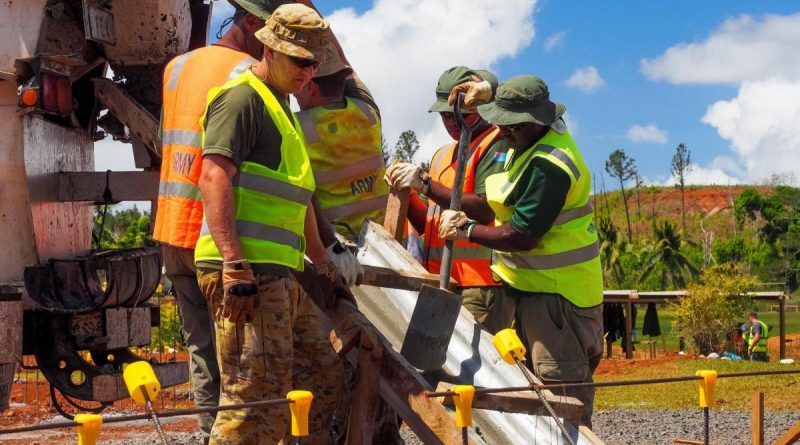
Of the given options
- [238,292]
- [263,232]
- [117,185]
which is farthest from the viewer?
[117,185]

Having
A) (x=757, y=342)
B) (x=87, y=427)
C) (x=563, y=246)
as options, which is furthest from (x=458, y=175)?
(x=757, y=342)

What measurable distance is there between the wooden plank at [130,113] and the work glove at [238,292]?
2584mm

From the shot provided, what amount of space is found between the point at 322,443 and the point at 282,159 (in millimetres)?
1176

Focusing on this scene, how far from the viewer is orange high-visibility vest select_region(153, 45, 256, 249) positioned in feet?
13.5

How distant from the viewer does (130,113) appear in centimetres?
621

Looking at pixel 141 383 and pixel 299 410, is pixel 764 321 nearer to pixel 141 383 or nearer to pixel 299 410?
→ pixel 299 410

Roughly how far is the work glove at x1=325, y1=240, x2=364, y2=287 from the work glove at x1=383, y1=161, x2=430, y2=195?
2.50 ft

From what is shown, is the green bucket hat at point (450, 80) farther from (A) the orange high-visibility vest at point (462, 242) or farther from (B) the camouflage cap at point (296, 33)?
(B) the camouflage cap at point (296, 33)

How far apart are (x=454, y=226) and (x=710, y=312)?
66.9 ft

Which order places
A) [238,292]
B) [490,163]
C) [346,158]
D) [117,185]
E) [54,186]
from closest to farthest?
[238,292] < [346,158] < [490,163] < [54,186] < [117,185]

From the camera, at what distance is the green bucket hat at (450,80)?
18.1ft

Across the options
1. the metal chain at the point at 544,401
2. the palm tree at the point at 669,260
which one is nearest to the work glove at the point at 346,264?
the metal chain at the point at 544,401

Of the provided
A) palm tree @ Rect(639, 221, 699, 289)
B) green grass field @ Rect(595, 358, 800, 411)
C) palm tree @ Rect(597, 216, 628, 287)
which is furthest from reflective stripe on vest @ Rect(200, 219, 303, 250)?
palm tree @ Rect(639, 221, 699, 289)

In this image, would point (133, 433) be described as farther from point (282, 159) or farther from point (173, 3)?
point (282, 159)
